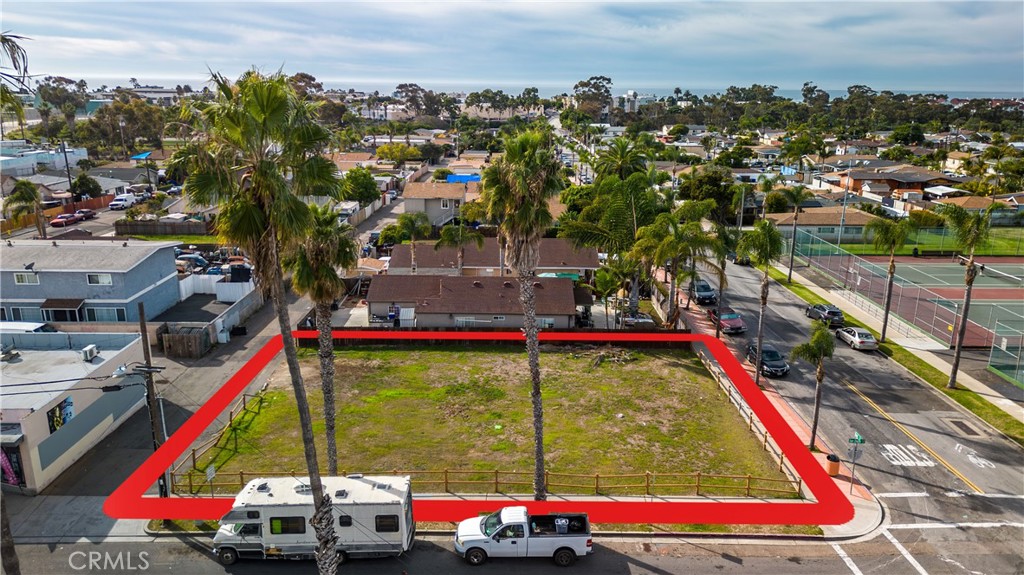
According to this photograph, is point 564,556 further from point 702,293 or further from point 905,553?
point 702,293

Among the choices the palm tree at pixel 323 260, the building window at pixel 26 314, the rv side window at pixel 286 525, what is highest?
the palm tree at pixel 323 260

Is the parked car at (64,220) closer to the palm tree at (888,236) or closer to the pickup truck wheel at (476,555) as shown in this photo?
the pickup truck wheel at (476,555)

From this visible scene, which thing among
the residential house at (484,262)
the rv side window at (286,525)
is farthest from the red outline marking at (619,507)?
→ the residential house at (484,262)

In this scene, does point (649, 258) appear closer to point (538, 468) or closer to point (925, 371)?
point (925, 371)

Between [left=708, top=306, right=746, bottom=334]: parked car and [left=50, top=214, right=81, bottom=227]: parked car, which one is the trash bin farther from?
[left=50, top=214, right=81, bottom=227]: parked car

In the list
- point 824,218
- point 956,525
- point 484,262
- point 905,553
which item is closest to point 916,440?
point 956,525

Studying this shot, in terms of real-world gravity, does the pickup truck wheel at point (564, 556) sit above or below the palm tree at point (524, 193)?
below

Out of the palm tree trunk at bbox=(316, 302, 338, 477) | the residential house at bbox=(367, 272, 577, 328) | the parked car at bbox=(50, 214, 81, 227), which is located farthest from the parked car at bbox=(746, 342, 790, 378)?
the parked car at bbox=(50, 214, 81, 227)

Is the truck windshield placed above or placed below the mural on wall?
below
